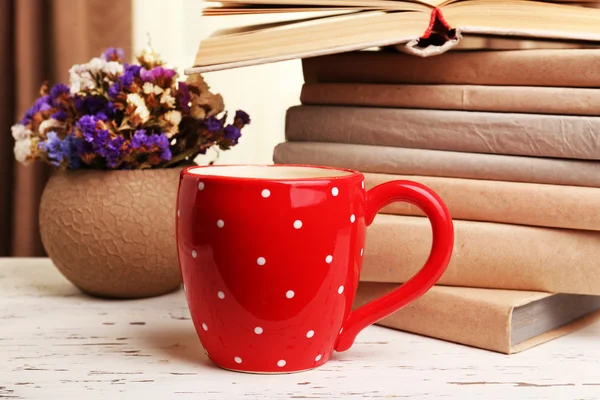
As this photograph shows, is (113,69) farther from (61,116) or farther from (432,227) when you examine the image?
(432,227)

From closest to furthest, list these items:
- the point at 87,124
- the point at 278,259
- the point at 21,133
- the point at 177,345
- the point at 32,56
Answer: the point at 278,259 < the point at 177,345 < the point at 87,124 < the point at 21,133 < the point at 32,56

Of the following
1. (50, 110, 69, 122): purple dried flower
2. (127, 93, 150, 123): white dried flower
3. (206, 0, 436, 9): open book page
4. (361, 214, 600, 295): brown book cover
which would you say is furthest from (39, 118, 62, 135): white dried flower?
(361, 214, 600, 295): brown book cover

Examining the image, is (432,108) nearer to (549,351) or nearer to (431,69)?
(431,69)

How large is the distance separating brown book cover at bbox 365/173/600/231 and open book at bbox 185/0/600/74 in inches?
5.1

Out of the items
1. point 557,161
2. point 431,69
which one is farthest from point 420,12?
point 557,161

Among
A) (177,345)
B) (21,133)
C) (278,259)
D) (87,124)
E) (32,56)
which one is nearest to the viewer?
(278,259)

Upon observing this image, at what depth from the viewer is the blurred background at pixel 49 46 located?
46.6 inches

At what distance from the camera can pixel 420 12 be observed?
65cm

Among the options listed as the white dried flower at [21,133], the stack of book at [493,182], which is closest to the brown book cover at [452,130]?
the stack of book at [493,182]

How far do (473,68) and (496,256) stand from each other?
0.18m

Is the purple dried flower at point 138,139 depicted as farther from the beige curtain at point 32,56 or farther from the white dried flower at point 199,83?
the beige curtain at point 32,56

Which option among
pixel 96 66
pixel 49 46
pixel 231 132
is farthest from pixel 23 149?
pixel 49 46

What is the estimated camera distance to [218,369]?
1.83ft

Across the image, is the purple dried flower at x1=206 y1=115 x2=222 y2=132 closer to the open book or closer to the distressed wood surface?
the open book
